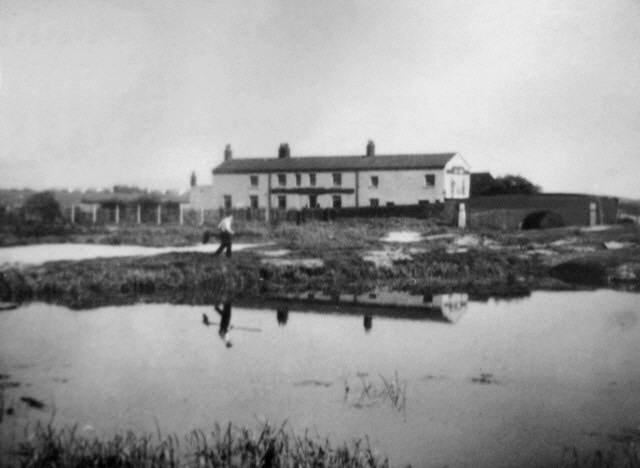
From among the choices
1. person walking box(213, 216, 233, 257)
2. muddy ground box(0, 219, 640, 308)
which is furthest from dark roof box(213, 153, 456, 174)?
muddy ground box(0, 219, 640, 308)

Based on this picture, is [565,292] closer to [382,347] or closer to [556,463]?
[382,347]

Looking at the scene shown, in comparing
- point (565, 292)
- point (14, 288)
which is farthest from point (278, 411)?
point (565, 292)

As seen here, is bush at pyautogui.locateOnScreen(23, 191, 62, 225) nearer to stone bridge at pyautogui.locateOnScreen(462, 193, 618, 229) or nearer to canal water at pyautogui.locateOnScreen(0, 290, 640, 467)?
canal water at pyautogui.locateOnScreen(0, 290, 640, 467)

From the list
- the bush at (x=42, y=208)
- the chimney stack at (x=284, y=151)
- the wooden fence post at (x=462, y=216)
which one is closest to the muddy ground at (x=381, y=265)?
the wooden fence post at (x=462, y=216)

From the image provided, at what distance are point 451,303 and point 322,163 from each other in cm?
343

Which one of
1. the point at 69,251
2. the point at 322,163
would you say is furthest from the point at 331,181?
the point at 69,251

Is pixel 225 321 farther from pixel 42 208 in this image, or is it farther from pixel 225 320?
pixel 42 208

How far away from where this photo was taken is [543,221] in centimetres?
934

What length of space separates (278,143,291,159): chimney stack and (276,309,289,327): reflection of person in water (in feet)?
5.70

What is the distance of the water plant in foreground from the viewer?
3766 mm

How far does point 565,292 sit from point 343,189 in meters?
9.37

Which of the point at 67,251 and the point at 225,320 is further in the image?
the point at 225,320

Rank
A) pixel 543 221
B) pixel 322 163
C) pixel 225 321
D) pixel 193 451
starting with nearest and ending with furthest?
pixel 193 451, pixel 225 321, pixel 543 221, pixel 322 163

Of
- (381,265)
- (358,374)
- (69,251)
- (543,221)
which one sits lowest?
(358,374)
